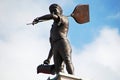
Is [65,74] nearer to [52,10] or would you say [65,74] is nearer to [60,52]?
[60,52]

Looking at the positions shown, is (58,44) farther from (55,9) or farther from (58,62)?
(55,9)

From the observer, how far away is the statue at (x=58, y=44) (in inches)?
424

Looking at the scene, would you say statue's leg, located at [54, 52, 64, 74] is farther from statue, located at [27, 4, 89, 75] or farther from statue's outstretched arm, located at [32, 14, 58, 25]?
statue's outstretched arm, located at [32, 14, 58, 25]

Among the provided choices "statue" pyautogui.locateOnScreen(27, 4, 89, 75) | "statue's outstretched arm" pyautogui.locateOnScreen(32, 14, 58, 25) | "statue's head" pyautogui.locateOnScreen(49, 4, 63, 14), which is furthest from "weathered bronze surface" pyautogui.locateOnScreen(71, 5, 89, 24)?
"statue's outstretched arm" pyautogui.locateOnScreen(32, 14, 58, 25)

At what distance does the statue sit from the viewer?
10.8 m

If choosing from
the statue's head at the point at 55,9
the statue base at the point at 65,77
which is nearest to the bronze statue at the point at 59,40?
the statue's head at the point at 55,9

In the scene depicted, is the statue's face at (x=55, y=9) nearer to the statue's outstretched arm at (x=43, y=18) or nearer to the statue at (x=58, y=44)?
the statue at (x=58, y=44)

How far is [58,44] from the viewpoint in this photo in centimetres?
1094

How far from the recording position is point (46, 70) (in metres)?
10.9

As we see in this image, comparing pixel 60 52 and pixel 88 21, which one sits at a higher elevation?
pixel 88 21

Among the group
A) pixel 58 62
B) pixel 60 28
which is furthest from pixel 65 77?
pixel 60 28

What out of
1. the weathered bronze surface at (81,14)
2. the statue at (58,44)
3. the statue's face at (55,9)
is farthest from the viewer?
the weathered bronze surface at (81,14)

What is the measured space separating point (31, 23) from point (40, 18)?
0.81ft

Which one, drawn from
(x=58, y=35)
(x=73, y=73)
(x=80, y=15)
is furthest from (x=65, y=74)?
(x=80, y=15)
